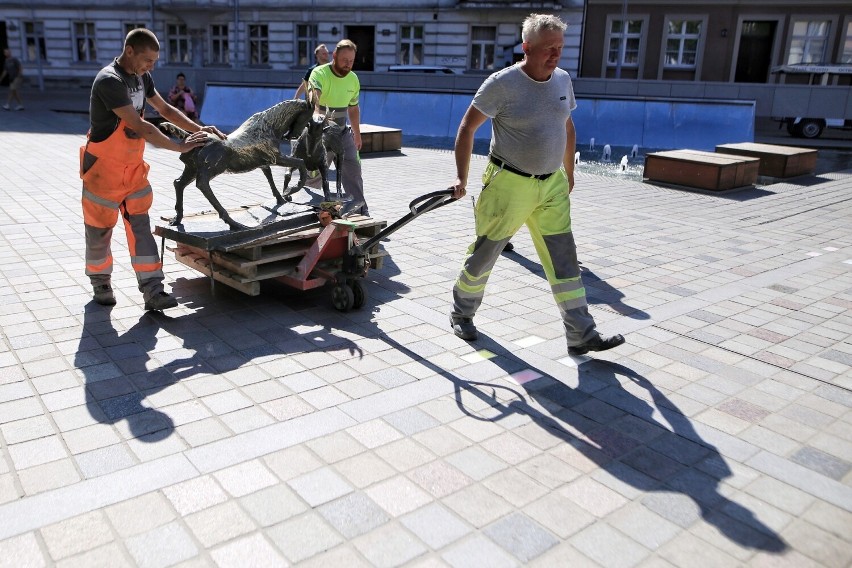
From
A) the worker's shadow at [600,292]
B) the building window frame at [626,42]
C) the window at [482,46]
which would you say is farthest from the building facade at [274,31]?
the worker's shadow at [600,292]

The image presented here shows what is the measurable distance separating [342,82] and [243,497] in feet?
16.7

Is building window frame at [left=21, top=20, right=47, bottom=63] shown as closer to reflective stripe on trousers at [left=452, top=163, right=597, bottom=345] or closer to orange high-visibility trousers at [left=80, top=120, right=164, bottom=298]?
orange high-visibility trousers at [left=80, top=120, right=164, bottom=298]

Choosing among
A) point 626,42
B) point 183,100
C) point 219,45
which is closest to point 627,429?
point 183,100

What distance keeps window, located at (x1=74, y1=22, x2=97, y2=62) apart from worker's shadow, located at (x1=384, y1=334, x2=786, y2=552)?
35783mm

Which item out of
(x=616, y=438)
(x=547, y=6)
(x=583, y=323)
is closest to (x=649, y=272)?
(x=583, y=323)

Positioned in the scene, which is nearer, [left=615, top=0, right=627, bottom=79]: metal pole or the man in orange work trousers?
the man in orange work trousers

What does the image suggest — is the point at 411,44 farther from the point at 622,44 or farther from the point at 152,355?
the point at 152,355

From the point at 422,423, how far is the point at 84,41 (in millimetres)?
37076

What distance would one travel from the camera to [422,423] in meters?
3.90

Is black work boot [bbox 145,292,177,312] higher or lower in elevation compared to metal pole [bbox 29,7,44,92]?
lower

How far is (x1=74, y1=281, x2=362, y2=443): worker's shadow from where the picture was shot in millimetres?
3877

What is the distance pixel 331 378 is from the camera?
4387mm

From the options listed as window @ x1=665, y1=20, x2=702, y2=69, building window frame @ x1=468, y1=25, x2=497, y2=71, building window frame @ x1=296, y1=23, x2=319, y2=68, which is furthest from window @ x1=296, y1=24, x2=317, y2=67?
window @ x1=665, y1=20, x2=702, y2=69

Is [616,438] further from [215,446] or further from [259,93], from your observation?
[259,93]
